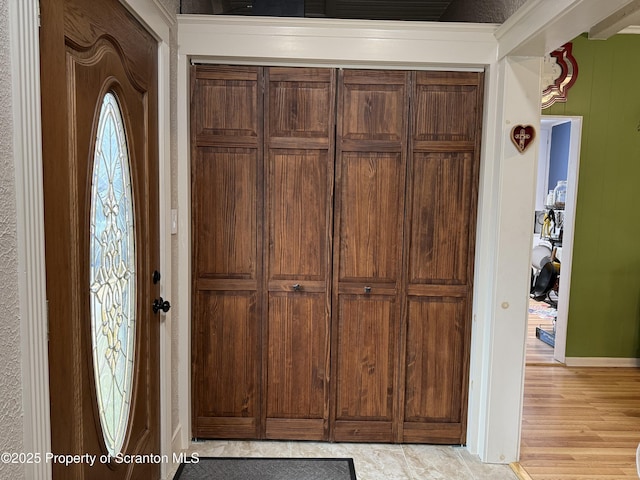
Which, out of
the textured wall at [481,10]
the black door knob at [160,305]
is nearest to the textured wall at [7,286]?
the black door knob at [160,305]

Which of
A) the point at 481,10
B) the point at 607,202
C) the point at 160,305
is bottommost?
the point at 160,305

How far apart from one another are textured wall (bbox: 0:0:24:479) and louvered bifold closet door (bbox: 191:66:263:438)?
1.39 m

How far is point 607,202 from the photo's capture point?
3750 mm

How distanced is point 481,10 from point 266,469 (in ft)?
9.62

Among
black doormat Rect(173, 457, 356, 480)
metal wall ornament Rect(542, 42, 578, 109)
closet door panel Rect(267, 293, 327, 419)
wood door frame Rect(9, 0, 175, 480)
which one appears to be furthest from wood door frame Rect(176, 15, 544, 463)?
wood door frame Rect(9, 0, 175, 480)

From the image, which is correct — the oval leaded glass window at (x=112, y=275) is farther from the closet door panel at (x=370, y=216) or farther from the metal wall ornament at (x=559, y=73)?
the metal wall ornament at (x=559, y=73)

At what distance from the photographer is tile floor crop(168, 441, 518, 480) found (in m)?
2.32

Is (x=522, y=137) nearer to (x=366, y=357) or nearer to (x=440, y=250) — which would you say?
(x=440, y=250)

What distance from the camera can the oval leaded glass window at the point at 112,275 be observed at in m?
1.52

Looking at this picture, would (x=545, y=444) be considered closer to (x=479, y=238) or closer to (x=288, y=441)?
(x=479, y=238)

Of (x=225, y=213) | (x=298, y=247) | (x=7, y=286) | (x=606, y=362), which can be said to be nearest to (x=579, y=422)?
(x=606, y=362)

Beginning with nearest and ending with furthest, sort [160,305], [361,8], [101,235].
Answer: [101,235] < [160,305] < [361,8]

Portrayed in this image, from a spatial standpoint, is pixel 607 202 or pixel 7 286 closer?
pixel 7 286

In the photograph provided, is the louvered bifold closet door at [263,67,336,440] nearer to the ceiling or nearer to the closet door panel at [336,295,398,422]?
the closet door panel at [336,295,398,422]
